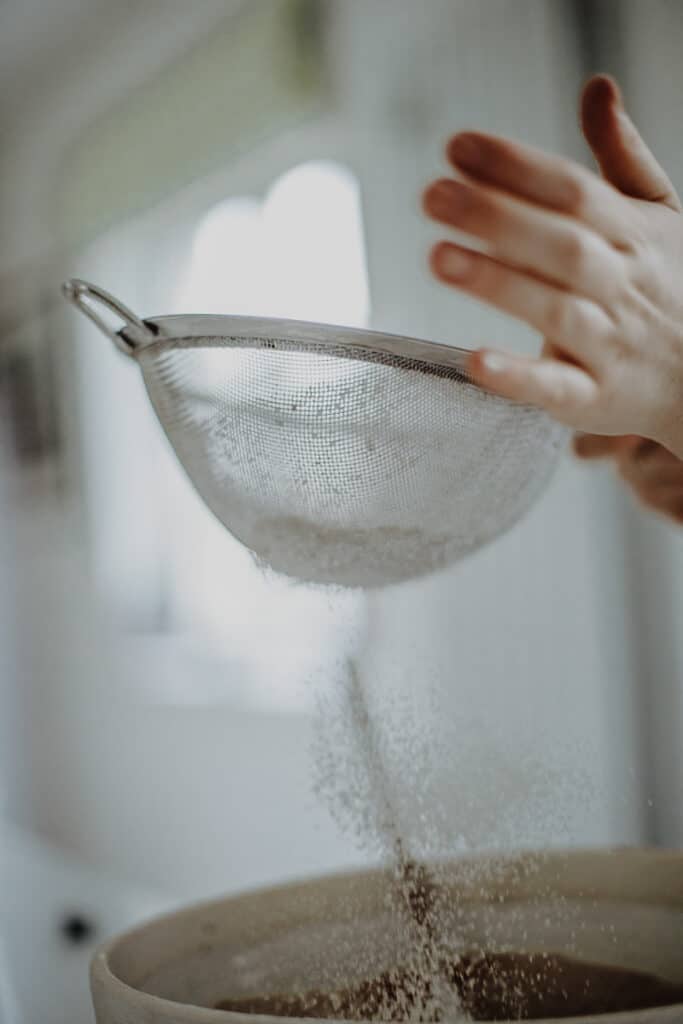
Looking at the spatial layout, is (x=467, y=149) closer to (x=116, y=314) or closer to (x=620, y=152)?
(x=620, y=152)

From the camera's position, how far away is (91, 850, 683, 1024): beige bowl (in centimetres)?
39

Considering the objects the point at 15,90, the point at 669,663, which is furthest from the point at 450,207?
the point at 15,90

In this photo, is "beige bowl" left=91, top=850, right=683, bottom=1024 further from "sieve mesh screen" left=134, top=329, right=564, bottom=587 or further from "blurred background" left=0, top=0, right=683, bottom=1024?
"sieve mesh screen" left=134, top=329, right=564, bottom=587

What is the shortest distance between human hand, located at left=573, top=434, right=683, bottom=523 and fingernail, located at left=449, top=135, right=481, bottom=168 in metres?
0.27

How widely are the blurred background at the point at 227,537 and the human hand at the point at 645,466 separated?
15 centimetres

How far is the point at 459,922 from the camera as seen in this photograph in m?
0.41

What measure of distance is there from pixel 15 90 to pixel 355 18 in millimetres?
657

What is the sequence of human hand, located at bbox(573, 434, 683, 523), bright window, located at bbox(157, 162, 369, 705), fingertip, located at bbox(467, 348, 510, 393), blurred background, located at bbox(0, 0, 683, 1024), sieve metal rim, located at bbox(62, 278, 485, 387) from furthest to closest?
bright window, located at bbox(157, 162, 369, 705) → blurred background, located at bbox(0, 0, 683, 1024) → human hand, located at bbox(573, 434, 683, 523) → sieve metal rim, located at bbox(62, 278, 485, 387) → fingertip, located at bbox(467, 348, 510, 393)

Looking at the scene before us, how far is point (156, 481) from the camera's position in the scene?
164 cm

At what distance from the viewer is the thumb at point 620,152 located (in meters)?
0.32

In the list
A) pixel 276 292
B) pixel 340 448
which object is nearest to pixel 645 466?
pixel 340 448

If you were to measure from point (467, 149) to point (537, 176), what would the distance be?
0.06ft

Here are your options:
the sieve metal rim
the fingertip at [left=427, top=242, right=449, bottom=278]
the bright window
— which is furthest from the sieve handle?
the bright window

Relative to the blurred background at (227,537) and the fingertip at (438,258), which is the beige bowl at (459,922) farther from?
the fingertip at (438,258)
